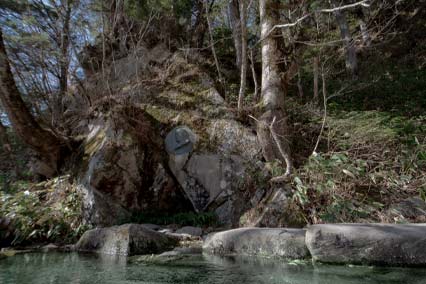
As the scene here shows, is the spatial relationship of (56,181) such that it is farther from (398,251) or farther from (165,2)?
(398,251)

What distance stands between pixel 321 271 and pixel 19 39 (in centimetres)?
707

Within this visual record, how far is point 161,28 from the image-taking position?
9.55 metres

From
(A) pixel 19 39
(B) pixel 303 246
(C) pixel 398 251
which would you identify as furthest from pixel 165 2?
(C) pixel 398 251

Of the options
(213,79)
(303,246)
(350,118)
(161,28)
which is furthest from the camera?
(161,28)

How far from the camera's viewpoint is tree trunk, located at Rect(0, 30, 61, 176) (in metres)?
5.71

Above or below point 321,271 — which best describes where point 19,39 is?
above

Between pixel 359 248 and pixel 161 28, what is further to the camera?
Result: pixel 161 28

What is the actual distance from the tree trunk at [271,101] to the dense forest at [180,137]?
2 cm

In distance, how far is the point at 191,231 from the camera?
5.42m

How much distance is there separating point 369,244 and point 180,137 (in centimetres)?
407

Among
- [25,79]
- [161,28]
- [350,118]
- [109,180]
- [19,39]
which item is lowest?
[109,180]

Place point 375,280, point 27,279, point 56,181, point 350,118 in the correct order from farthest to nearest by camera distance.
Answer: point 350,118 < point 56,181 < point 27,279 < point 375,280

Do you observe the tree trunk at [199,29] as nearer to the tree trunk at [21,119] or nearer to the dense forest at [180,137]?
the dense forest at [180,137]

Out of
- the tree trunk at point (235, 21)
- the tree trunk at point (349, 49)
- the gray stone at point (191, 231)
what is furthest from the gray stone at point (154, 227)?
the tree trunk at point (349, 49)
